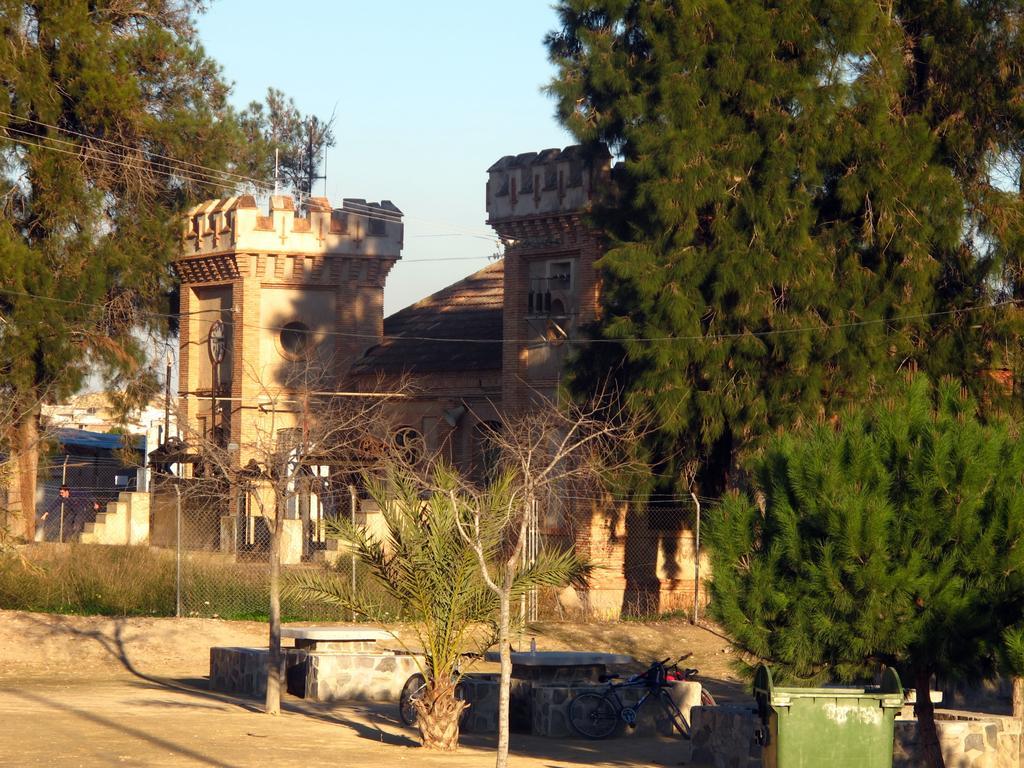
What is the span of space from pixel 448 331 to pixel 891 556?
90.7ft

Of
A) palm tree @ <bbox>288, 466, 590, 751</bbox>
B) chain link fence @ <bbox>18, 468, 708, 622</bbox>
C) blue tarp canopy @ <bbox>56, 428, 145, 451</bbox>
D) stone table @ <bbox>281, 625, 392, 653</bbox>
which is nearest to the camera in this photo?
palm tree @ <bbox>288, 466, 590, 751</bbox>

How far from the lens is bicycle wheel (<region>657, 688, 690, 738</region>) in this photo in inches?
710

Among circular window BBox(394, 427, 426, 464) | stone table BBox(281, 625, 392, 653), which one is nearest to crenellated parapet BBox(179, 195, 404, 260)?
circular window BBox(394, 427, 426, 464)

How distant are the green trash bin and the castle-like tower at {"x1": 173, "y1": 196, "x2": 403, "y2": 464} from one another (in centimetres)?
2743

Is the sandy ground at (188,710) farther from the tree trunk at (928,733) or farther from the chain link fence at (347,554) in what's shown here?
the tree trunk at (928,733)

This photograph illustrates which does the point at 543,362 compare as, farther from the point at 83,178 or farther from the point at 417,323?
the point at 83,178

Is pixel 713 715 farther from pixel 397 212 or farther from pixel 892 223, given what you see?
pixel 397 212

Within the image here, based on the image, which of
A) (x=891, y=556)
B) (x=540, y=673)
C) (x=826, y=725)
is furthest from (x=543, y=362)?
(x=826, y=725)

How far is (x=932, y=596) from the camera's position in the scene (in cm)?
1271

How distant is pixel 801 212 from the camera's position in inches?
1071

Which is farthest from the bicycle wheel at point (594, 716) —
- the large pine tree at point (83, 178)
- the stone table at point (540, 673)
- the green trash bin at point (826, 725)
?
the large pine tree at point (83, 178)

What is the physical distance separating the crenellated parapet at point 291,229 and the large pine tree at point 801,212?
43.6 ft

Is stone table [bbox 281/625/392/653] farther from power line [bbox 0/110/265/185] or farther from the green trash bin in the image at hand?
power line [bbox 0/110/265/185]

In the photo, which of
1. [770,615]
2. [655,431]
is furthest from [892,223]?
[770,615]
